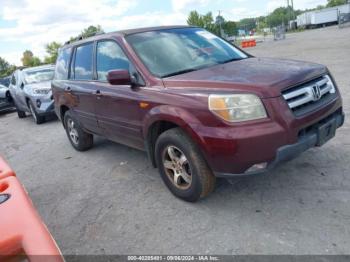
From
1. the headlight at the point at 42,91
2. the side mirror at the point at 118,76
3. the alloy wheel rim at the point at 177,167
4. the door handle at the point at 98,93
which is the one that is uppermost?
the side mirror at the point at 118,76

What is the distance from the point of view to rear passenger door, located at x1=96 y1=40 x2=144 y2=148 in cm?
381

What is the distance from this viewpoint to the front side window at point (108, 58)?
3977 millimetres

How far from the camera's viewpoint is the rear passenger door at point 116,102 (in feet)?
Answer: 12.5

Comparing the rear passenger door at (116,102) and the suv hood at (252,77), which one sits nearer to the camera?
the suv hood at (252,77)

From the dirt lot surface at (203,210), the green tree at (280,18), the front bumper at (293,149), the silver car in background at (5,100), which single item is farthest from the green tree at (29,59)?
the front bumper at (293,149)

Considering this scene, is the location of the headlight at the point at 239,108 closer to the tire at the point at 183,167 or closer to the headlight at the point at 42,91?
the tire at the point at 183,167

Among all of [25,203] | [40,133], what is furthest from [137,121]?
[40,133]

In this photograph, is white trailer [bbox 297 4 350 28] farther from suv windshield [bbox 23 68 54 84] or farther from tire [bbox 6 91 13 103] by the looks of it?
suv windshield [bbox 23 68 54 84]

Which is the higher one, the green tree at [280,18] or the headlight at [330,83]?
the green tree at [280,18]

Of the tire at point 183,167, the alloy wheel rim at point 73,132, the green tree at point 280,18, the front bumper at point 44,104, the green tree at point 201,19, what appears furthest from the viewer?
the green tree at point 280,18

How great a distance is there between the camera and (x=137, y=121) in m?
3.79

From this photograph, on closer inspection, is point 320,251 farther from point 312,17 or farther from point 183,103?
point 312,17

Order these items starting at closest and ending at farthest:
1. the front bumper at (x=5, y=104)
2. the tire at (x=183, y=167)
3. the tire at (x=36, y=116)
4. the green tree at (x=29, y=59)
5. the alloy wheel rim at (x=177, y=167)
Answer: the tire at (x=183, y=167) → the alloy wheel rim at (x=177, y=167) → the tire at (x=36, y=116) → the front bumper at (x=5, y=104) → the green tree at (x=29, y=59)

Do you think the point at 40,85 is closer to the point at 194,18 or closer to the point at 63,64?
the point at 63,64
